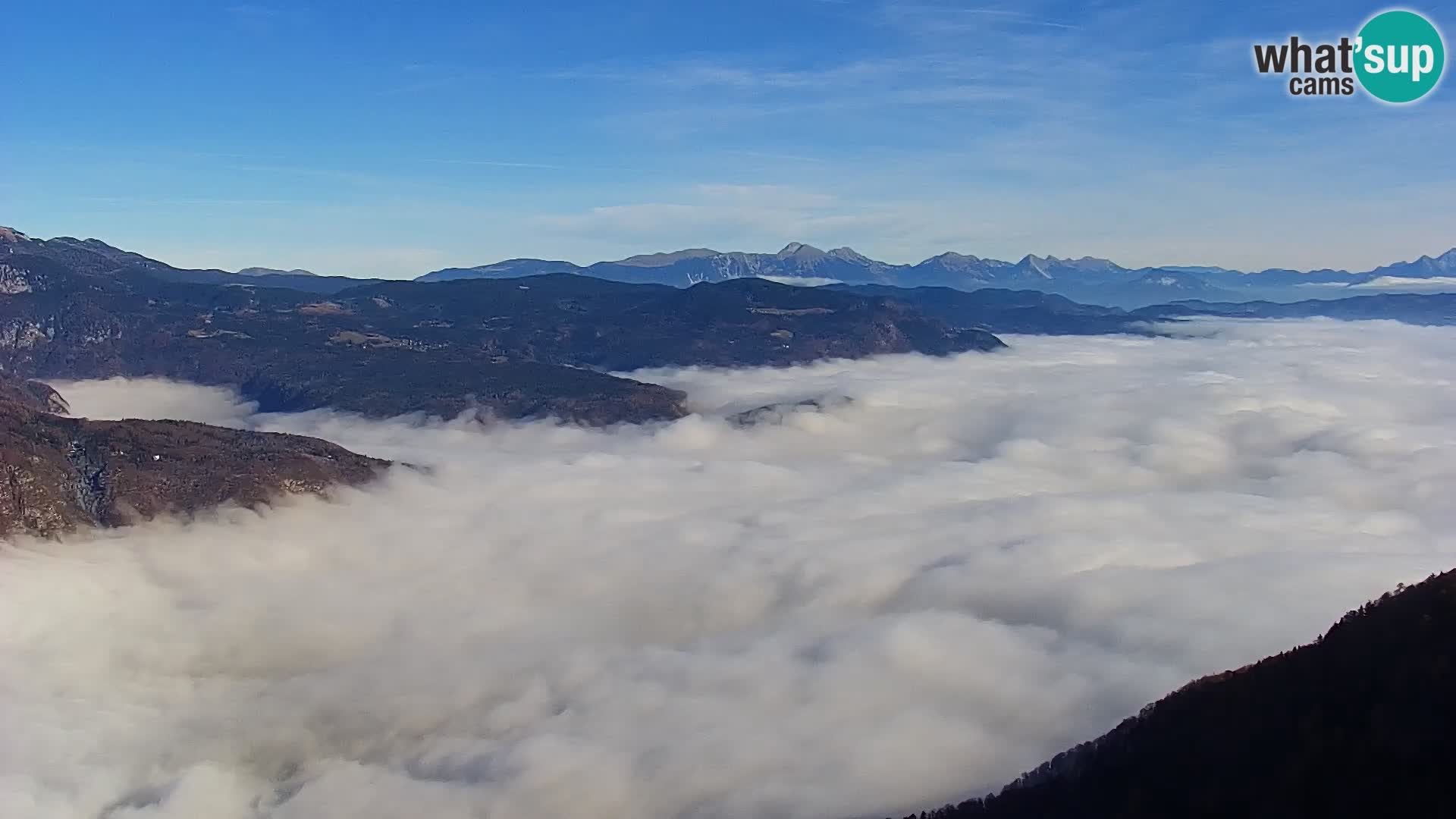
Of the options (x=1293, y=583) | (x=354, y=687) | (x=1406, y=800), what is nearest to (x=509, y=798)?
(x=354, y=687)

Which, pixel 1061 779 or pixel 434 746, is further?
pixel 434 746

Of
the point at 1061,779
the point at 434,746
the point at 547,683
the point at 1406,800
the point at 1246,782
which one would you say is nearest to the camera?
the point at 1406,800

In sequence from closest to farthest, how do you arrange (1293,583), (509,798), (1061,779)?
(1061,779)
(509,798)
(1293,583)

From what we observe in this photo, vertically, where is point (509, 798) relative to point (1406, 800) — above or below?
below

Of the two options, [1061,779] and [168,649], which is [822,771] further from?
[168,649]

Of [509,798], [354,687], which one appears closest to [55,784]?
[354,687]

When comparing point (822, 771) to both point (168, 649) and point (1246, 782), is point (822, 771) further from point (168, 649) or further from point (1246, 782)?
point (168, 649)
